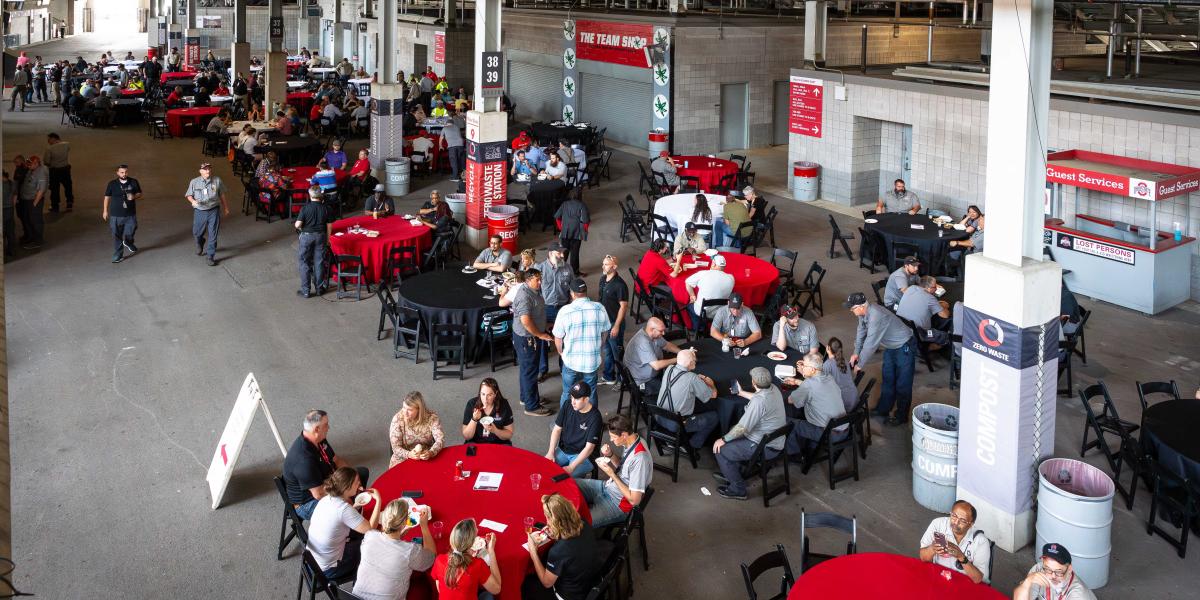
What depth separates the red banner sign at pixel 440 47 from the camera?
33.0 m

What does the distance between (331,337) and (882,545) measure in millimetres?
6932

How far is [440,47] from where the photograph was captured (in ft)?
109

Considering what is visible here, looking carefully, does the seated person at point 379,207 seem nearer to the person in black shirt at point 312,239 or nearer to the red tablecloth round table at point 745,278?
the person in black shirt at point 312,239

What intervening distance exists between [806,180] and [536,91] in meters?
12.2

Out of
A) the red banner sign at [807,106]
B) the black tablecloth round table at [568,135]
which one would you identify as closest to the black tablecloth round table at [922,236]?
the red banner sign at [807,106]

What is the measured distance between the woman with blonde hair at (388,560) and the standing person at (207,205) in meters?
9.87

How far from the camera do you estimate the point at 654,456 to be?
30.4 ft

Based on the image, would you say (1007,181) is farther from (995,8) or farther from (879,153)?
(879,153)

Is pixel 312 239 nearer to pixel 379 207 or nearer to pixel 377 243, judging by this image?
pixel 377 243

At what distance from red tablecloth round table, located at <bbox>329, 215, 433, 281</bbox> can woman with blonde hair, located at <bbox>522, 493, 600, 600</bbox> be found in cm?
795

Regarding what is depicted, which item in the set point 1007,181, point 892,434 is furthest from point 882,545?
point 1007,181

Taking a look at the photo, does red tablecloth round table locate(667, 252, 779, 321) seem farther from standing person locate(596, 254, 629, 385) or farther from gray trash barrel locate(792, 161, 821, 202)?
gray trash barrel locate(792, 161, 821, 202)

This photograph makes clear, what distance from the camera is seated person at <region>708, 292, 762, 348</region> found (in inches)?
401

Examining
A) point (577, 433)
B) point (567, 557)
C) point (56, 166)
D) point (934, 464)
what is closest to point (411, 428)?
point (577, 433)
